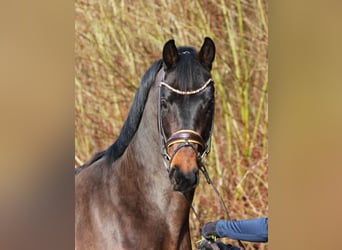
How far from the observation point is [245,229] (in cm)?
270

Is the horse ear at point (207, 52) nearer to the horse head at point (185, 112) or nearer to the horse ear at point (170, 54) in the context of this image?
the horse head at point (185, 112)

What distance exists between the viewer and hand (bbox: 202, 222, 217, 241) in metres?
2.64

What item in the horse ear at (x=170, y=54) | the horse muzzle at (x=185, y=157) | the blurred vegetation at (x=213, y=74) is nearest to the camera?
the horse muzzle at (x=185, y=157)

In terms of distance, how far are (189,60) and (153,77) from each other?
152mm

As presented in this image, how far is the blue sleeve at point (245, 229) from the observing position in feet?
8.75

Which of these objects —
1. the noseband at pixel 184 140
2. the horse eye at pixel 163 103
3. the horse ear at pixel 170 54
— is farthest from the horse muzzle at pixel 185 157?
the horse ear at pixel 170 54

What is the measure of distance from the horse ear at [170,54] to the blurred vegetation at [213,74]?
6.0 inches

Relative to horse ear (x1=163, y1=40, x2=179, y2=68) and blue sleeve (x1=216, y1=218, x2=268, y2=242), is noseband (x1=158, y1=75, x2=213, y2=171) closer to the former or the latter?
horse ear (x1=163, y1=40, x2=179, y2=68)

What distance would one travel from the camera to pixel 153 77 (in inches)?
97.3

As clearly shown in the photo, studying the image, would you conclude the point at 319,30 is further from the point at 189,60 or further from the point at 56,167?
the point at 56,167

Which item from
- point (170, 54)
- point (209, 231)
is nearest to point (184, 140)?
point (170, 54)

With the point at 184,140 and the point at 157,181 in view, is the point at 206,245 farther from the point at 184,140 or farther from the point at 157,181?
the point at 184,140

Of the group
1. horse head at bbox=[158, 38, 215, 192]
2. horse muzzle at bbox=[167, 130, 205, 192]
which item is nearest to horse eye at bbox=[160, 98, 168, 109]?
horse head at bbox=[158, 38, 215, 192]

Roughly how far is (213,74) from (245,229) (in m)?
0.65
